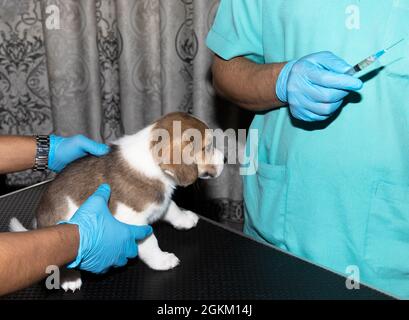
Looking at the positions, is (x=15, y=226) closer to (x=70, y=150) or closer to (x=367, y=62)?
(x=70, y=150)

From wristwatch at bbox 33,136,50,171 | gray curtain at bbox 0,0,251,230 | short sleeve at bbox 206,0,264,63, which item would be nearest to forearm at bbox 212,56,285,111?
short sleeve at bbox 206,0,264,63

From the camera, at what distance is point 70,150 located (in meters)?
1.28

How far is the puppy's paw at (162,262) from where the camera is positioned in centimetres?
113

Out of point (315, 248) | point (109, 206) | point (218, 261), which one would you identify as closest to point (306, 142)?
point (315, 248)

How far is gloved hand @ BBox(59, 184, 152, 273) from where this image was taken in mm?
992

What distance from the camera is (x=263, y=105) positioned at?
1.15 metres

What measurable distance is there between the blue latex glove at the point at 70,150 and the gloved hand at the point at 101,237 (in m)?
0.17

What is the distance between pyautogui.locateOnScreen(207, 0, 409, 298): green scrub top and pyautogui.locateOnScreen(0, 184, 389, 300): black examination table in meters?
0.08

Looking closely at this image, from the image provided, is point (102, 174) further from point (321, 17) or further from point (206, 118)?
point (206, 118)

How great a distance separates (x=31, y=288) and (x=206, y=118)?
124cm

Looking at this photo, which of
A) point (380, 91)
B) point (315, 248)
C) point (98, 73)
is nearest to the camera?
point (380, 91)

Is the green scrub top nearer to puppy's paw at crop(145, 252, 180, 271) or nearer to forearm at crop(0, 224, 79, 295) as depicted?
puppy's paw at crop(145, 252, 180, 271)

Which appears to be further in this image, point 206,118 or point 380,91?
point 206,118

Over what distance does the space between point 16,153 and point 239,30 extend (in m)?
0.67
